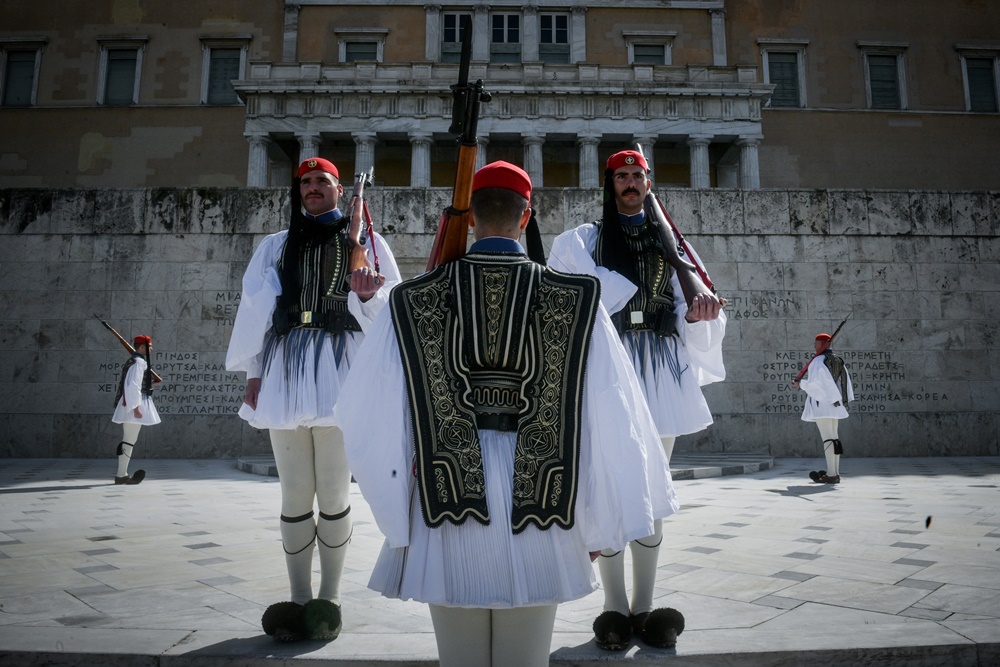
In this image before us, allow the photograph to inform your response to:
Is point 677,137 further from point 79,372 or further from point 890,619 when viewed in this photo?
point 890,619

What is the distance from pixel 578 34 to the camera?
3644cm

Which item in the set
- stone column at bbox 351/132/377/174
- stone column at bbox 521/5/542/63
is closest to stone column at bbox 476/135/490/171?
stone column at bbox 351/132/377/174

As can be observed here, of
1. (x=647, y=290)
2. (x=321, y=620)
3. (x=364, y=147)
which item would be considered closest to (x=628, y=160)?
(x=647, y=290)

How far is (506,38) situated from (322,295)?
36.4 m

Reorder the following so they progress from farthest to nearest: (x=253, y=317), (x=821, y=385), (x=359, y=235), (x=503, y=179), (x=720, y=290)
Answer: (x=720, y=290) < (x=821, y=385) < (x=359, y=235) < (x=253, y=317) < (x=503, y=179)

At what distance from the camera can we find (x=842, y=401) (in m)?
10.3

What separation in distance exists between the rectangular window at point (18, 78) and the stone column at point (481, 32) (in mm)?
23184

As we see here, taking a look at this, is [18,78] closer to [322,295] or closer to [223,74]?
[223,74]

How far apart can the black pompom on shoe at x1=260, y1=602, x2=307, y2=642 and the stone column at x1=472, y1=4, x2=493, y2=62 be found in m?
35.7

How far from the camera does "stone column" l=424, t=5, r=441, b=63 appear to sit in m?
36.3

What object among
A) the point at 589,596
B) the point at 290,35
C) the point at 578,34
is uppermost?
the point at 578,34

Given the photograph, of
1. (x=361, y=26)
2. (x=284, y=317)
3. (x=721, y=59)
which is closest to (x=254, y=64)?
(x=361, y=26)

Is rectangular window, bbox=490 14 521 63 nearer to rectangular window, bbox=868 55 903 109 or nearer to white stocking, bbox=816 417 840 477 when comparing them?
rectangular window, bbox=868 55 903 109

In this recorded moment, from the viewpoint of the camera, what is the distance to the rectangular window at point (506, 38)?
36.5 m
